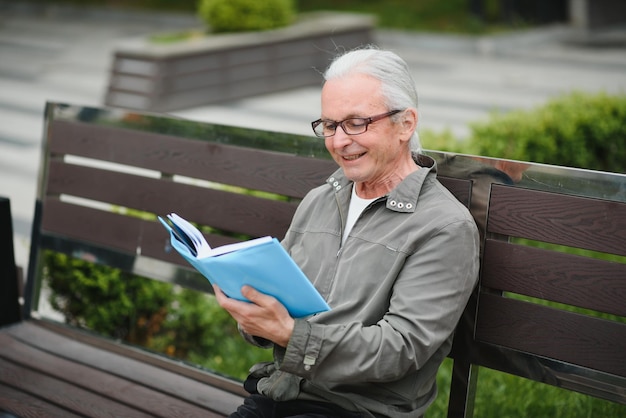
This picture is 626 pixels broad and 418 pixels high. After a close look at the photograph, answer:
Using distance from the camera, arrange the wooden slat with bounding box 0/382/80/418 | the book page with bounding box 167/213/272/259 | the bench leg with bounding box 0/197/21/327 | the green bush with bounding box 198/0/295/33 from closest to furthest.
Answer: the book page with bounding box 167/213/272/259, the wooden slat with bounding box 0/382/80/418, the bench leg with bounding box 0/197/21/327, the green bush with bounding box 198/0/295/33

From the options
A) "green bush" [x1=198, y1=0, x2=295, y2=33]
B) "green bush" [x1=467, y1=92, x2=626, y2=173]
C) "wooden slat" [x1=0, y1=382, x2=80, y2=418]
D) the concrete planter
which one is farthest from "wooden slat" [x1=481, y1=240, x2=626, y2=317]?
"green bush" [x1=198, y1=0, x2=295, y2=33]

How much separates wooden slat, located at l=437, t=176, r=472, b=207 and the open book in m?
0.67

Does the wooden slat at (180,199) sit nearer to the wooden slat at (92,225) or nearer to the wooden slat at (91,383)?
the wooden slat at (92,225)

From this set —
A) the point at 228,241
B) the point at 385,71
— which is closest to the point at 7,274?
the point at 228,241

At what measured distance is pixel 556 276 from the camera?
257 centimetres

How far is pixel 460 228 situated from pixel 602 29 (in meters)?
16.9

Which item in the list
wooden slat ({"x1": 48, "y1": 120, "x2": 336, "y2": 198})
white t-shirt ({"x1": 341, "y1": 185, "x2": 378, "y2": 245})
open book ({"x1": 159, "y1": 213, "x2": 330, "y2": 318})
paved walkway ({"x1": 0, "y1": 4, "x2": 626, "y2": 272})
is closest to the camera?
open book ({"x1": 159, "y1": 213, "x2": 330, "y2": 318})

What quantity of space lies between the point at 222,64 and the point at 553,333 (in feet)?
31.0

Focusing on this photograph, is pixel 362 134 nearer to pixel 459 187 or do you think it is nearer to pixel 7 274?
pixel 459 187

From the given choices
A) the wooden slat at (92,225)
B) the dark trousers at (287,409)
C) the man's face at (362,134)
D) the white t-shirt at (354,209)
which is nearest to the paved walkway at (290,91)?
the wooden slat at (92,225)

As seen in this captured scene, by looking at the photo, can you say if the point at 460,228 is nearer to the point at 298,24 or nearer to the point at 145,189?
the point at 145,189

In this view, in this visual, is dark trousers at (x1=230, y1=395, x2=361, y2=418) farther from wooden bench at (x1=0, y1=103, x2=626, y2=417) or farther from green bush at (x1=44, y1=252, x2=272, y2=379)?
green bush at (x1=44, y1=252, x2=272, y2=379)

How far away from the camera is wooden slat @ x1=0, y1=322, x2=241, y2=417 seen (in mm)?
3020

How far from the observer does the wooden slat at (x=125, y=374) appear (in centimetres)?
302
